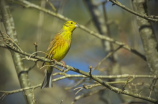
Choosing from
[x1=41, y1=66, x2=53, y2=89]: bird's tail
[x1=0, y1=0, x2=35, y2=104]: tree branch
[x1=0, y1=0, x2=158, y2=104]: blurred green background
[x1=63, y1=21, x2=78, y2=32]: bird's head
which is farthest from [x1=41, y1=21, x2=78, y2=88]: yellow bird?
[x1=0, y1=0, x2=158, y2=104]: blurred green background

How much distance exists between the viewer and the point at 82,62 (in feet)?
22.0

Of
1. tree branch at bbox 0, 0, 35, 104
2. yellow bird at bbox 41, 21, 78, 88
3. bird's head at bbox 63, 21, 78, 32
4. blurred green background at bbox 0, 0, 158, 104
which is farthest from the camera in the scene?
blurred green background at bbox 0, 0, 158, 104

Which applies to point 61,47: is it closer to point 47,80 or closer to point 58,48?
point 58,48

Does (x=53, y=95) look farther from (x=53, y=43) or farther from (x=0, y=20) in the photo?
(x=0, y=20)

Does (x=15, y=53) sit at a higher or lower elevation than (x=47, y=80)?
higher

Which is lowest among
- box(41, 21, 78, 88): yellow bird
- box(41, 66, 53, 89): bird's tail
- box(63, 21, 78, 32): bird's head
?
box(41, 66, 53, 89): bird's tail

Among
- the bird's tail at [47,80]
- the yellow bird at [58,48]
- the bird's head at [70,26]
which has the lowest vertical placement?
the bird's tail at [47,80]

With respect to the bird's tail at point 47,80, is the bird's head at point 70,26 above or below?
above

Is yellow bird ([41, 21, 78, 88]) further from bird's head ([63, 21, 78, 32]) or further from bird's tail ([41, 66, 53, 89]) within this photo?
bird's head ([63, 21, 78, 32])

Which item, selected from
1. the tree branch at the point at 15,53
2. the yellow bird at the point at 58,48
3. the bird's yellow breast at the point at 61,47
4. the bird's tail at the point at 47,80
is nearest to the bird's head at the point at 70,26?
the yellow bird at the point at 58,48

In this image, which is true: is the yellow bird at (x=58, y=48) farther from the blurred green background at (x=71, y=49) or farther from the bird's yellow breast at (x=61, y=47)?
the blurred green background at (x=71, y=49)

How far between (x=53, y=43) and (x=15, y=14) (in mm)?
4924

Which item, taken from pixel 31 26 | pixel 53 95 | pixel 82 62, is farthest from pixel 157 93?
pixel 31 26

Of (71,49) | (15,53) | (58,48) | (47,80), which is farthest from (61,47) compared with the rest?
(71,49)
